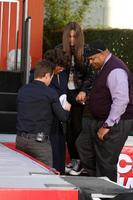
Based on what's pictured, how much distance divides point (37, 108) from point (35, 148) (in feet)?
1.18

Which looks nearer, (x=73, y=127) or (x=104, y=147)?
(x=104, y=147)

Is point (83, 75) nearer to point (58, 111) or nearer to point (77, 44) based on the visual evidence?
point (77, 44)

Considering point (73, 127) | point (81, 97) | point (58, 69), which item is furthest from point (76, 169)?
point (58, 69)

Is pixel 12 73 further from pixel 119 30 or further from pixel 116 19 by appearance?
pixel 116 19

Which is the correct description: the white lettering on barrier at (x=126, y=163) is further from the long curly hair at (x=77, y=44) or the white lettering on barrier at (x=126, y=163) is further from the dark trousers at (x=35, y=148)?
the dark trousers at (x=35, y=148)

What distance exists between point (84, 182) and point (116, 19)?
11756 millimetres

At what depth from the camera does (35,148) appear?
19.2ft

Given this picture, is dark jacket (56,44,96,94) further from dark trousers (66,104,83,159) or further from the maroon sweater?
the maroon sweater

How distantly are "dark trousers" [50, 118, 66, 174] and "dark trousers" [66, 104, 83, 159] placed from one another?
1.08ft

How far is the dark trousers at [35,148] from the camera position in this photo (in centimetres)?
587

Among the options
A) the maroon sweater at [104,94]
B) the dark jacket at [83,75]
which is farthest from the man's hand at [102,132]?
the dark jacket at [83,75]

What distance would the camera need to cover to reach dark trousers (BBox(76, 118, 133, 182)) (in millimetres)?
6047

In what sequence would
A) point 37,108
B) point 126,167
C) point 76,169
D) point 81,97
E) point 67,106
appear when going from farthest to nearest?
point 76,169 < point 126,167 < point 81,97 < point 67,106 < point 37,108

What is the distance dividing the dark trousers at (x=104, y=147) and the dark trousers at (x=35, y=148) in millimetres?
508
